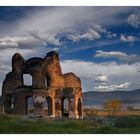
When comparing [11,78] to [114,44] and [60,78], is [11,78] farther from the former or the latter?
[114,44]

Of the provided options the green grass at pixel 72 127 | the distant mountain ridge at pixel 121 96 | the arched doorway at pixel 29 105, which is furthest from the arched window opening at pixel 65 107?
the green grass at pixel 72 127

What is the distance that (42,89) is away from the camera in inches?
889

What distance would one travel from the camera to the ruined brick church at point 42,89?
22.3 metres

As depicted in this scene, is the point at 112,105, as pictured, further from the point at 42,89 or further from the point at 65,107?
the point at 65,107

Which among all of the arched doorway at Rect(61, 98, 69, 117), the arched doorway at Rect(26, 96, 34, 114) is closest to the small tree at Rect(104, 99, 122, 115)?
the arched doorway at Rect(61, 98, 69, 117)

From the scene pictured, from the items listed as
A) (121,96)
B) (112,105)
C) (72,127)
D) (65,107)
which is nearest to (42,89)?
(65,107)

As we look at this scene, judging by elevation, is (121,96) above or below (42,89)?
below

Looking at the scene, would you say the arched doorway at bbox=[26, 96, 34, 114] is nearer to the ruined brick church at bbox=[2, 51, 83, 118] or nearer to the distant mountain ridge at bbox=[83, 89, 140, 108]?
the ruined brick church at bbox=[2, 51, 83, 118]

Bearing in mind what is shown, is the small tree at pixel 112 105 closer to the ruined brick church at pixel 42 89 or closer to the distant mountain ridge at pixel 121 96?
the distant mountain ridge at pixel 121 96

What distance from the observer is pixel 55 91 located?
23.2 m

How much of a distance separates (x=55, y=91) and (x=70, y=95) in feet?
2.43

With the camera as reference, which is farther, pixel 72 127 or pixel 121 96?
pixel 121 96

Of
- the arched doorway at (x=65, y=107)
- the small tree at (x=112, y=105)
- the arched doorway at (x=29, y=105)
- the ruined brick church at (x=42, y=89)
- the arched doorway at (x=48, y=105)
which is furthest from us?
the arched doorway at (x=65, y=107)

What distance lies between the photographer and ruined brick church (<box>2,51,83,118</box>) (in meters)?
22.3
